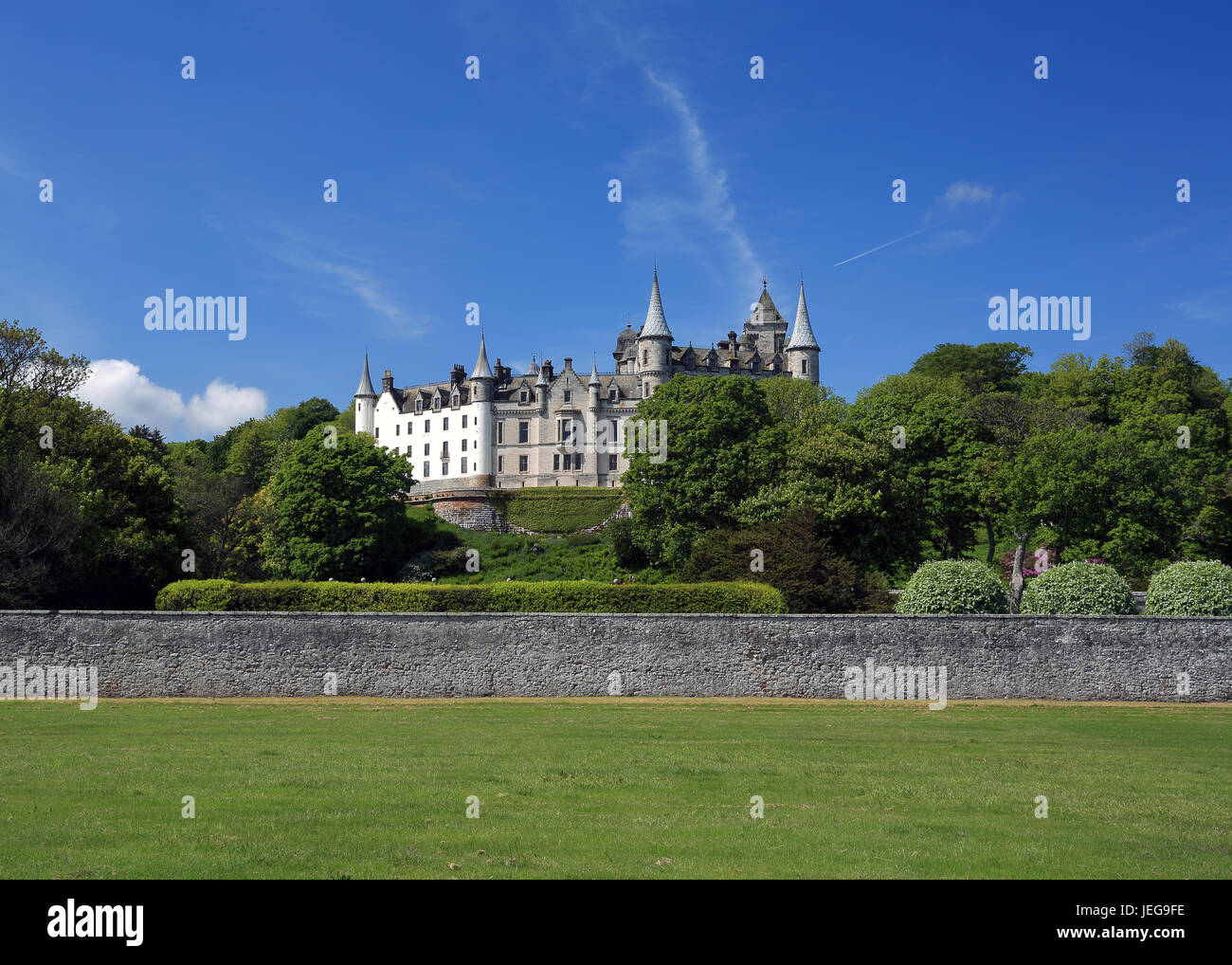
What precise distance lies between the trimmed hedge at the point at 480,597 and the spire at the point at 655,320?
8074 centimetres

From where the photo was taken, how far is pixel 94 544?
35.3 m

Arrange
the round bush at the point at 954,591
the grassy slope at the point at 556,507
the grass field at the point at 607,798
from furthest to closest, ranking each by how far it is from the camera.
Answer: the grassy slope at the point at 556,507
the round bush at the point at 954,591
the grass field at the point at 607,798

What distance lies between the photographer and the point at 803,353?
112 metres

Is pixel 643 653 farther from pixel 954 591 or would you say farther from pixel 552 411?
pixel 552 411

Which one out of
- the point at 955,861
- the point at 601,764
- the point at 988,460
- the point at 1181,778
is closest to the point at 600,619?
the point at 601,764

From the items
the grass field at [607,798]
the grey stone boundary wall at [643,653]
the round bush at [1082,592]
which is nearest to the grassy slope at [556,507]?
the round bush at [1082,592]

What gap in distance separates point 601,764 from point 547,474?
91386 millimetres

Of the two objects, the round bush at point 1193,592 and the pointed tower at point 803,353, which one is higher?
the pointed tower at point 803,353

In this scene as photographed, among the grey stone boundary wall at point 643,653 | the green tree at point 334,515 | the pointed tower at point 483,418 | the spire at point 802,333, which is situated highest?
the spire at point 802,333

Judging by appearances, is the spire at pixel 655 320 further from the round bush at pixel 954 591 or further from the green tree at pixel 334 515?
the round bush at pixel 954 591

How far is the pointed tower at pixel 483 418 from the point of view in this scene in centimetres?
10594

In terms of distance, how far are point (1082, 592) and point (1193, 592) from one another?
2.60m

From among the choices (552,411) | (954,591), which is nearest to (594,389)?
(552,411)
